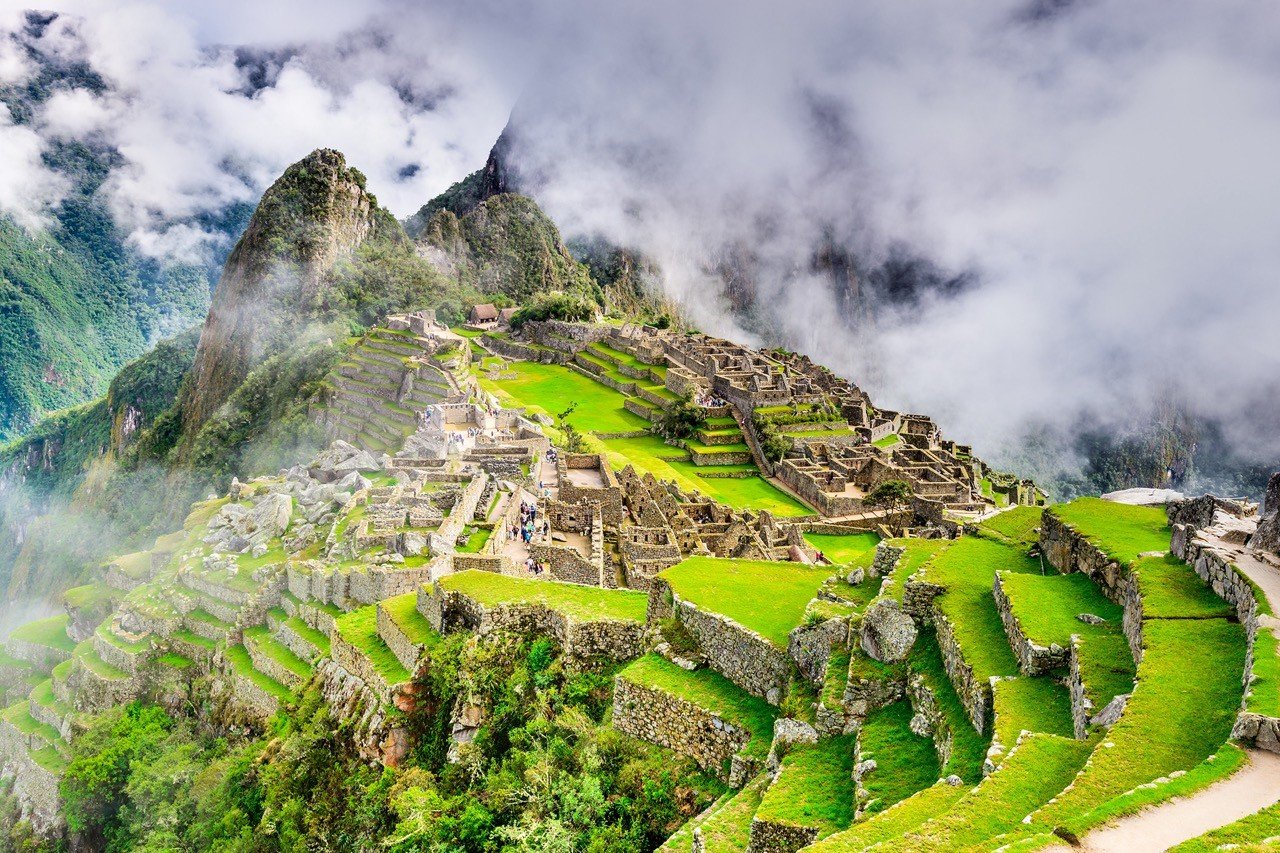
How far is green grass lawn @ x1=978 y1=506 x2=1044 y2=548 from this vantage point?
40.0 ft

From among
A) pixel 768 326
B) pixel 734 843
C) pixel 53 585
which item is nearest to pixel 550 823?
pixel 734 843

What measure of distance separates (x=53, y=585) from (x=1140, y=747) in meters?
60.0

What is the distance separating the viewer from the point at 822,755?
8.33 m

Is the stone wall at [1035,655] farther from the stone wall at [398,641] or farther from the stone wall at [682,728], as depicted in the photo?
the stone wall at [398,641]

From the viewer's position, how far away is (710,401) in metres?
60.6

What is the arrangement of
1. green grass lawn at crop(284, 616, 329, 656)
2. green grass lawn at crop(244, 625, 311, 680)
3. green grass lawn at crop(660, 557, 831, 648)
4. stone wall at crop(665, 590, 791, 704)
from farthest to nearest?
green grass lawn at crop(284, 616, 329, 656) < green grass lawn at crop(244, 625, 311, 680) < green grass lawn at crop(660, 557, 831, 648) < stone wall at crop(665, 590, 791, 704)

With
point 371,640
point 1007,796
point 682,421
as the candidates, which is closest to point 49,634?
point 371,640

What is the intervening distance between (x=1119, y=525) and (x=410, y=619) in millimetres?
10510

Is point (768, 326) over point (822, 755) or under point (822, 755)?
over

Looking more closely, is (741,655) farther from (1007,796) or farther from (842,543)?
(842,543)

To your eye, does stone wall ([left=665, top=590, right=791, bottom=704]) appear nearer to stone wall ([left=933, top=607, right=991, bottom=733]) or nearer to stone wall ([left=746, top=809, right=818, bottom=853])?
stone wall ([left=933, top=607, right=991, bottom=733])

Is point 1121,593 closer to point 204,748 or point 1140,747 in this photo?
point 1140,747

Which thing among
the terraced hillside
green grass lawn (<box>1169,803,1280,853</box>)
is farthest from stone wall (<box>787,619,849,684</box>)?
green grass lawn (<box>1169,803,1280,853</box>)

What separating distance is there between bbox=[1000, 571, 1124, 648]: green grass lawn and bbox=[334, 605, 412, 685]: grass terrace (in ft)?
28.6
